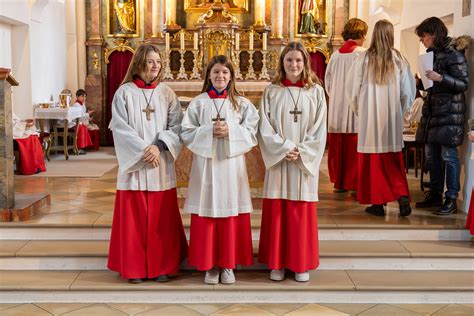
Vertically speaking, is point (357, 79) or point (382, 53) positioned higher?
point (382, 53)

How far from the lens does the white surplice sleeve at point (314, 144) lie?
4.48m

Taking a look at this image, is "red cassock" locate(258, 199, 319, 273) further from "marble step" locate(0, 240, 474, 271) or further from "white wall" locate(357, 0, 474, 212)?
"white wall" locate(357, 0, 474, 212)

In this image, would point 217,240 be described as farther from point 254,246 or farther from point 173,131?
point 173,131

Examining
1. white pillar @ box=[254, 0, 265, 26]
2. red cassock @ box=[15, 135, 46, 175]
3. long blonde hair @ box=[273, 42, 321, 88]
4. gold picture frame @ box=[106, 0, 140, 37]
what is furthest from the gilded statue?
long blonde hair @ box=[273, 42, 321, 88]

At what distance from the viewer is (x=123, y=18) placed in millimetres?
13570

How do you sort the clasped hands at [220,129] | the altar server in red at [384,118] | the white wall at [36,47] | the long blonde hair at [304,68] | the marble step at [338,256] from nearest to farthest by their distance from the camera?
the clasped hands at [220,129] < the long blonde hair at [304,68] < the marble step at [338,256] < the altar server in red at [384,118] < the white wall at [36,47]

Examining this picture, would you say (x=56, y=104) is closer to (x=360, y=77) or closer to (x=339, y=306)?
(x=360, y=77)

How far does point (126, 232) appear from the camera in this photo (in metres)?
4.51

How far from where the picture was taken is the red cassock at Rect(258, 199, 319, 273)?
455cm

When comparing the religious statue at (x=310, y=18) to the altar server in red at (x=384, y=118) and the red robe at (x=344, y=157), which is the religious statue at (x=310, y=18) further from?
the altar server in red at (x=384, y=118)

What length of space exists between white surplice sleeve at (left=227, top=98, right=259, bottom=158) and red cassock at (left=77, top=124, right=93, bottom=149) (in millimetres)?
7644

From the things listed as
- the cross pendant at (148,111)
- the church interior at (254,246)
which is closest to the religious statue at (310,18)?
the church interior at (254,246)

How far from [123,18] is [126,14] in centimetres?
11

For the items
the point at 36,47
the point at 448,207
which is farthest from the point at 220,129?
the point at 36,47
